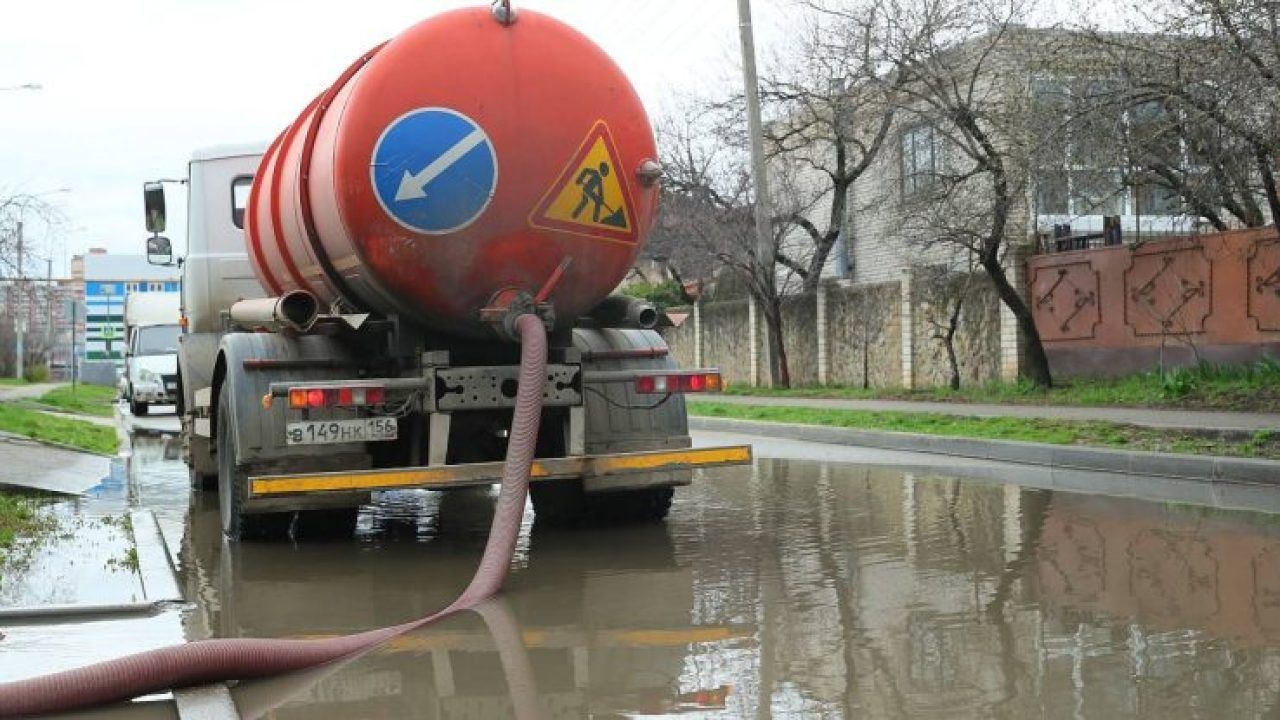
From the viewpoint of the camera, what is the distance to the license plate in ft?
25.4

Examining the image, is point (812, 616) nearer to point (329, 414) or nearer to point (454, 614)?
point (454, 614)

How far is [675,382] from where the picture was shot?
8.55 metres

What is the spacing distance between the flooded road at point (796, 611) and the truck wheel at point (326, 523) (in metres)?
0.14

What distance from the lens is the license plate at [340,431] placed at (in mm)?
7754

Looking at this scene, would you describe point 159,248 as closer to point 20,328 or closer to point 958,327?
point 958,327

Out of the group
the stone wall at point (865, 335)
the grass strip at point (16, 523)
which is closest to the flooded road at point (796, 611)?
the grass strip at point (16, 523)

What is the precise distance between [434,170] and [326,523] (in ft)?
9.50

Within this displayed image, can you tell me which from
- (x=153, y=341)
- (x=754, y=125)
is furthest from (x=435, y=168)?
(x=153, y=341)

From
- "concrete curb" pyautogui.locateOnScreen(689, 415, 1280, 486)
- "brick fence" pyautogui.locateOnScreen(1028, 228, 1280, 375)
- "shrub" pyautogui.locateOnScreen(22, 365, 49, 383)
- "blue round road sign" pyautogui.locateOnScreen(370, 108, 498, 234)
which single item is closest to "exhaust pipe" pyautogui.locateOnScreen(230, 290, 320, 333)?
"blue round road sign" pyautogui.locateOnScreen(370, 108, 498, 234)

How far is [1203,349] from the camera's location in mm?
18891

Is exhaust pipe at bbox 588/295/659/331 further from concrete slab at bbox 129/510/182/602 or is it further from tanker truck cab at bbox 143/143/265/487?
tanker truck cab at bbox 143/143/265/487

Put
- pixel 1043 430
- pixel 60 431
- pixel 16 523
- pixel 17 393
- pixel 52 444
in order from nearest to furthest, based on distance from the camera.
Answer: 1. pixel 16 523
2. pixel 1043 430
3. pixel 52 444
4. pixel 60 431
5. pixel 17 393

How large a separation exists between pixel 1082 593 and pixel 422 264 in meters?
4.03

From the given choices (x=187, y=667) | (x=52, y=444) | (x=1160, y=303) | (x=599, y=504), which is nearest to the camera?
(x=187, y=667)
